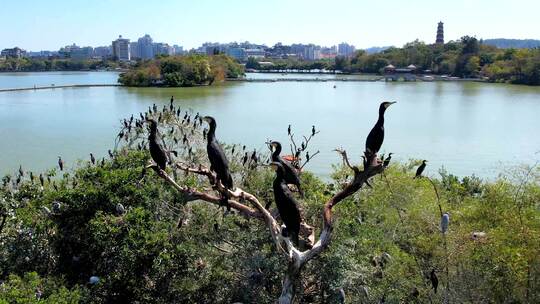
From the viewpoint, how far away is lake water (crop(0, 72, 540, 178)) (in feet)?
58.7

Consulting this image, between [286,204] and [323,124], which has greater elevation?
[286,204]

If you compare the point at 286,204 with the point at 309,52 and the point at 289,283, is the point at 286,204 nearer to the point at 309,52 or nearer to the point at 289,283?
the point at 289,283

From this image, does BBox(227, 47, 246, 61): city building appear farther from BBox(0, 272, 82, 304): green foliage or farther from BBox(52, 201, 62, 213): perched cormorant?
BBox(0, 272, 82, 304): green foliage

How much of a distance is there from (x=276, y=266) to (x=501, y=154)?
1549cm

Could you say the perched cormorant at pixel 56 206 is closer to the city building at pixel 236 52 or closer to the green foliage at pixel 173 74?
the green foliage at pixel 173 74

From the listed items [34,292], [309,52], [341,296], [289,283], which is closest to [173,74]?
[34,292]

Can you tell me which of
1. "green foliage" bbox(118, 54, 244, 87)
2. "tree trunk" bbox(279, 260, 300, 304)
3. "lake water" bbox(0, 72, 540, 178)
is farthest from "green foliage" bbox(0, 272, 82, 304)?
"green foliage" bbox(118, 54, 244, 87)

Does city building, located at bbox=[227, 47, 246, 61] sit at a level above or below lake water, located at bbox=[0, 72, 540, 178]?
above

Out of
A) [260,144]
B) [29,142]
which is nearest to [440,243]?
[260,144]

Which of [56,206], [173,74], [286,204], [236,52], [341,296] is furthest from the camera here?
[236,52]

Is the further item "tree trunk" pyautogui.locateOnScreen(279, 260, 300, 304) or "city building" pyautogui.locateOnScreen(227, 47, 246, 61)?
"city building" pyautogui.locateOnScreen(227, 47, 246, 61)

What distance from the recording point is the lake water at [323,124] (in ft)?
58.7

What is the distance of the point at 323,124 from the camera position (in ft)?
82.5

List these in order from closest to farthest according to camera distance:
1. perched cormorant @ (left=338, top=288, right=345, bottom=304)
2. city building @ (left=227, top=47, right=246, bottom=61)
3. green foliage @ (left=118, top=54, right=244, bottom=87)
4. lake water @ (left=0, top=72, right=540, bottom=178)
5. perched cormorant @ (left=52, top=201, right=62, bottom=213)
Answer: perched cormorant @ (left=338, top=288, right=345, bottom=304), perched cormorant @ (left=52, top=201, right=62, bottom=213), lake water @ (left=0, top=72, right=540, bottom=178), green foliage @ (left=118, top=54, right=244, bottom=87), city building @ (left=227, top=47, right=246, bottom=61)
